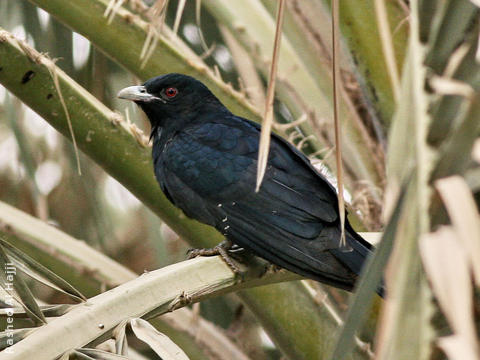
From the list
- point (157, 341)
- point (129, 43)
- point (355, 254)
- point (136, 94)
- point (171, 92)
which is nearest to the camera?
point (157, 341)

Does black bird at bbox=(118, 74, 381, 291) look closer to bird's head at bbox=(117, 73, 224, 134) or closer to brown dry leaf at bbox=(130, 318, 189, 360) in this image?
bird's head at bbox=(117, 73, 224, 134)

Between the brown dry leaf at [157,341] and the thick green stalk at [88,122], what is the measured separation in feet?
3.04

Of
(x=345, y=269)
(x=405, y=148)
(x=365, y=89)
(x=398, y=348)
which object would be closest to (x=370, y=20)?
(x=365, y=89)

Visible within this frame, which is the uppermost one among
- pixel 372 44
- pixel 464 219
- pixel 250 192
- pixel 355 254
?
pixel 372 44

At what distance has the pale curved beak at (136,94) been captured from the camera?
3.56 metres

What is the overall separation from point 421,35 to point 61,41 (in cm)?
303

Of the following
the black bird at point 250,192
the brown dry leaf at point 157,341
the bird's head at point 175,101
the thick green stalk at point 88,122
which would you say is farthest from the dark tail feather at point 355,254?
the bird's head at point 175,101

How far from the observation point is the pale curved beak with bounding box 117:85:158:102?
3563 millimetres

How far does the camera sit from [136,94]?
142 inches

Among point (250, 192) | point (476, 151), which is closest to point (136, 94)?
point (250, 192)

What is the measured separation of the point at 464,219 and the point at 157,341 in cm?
105

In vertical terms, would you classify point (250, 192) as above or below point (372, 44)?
below

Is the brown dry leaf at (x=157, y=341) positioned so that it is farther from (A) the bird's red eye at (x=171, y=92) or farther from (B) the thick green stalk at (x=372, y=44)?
(A) the bird's red eye at (x=171, y=92)

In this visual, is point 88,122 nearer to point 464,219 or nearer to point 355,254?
point 355,254
